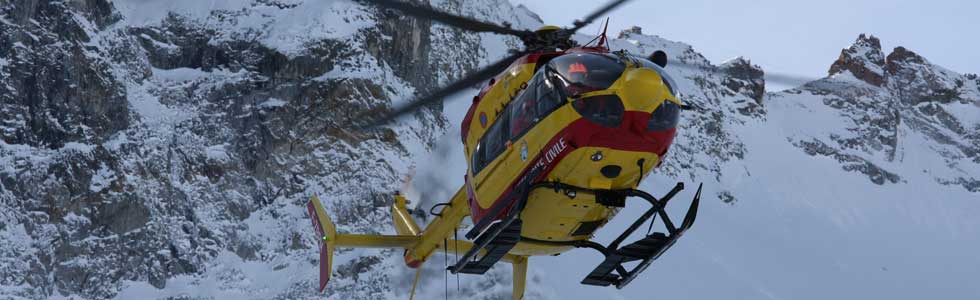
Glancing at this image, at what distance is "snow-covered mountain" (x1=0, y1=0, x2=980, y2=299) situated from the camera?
2482 inches

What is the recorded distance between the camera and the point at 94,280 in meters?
62.4

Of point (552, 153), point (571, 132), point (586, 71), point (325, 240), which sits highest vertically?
point (586, 71)

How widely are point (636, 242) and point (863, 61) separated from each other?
376 ft

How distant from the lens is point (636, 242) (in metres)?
13.0

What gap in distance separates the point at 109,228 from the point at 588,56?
58.1 m

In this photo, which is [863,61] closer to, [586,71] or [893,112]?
[893,112]

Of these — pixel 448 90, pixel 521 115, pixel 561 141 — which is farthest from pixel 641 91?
pixel 448 90

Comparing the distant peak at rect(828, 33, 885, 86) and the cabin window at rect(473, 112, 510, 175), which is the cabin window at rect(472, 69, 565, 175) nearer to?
the cabin window at rect(473, 112, 510, 175)

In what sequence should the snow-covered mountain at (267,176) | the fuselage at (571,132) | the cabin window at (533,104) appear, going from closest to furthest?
the fuselage at (571,132)
the cabin window at (533,104)
the snow-covered mountain at (267,176)

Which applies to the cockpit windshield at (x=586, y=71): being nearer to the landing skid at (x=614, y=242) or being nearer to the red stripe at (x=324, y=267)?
the landing skid at (x=614, y=242)

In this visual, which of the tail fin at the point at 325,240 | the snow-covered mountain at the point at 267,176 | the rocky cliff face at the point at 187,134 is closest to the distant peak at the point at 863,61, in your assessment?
the snow-covered mountain at the point at 267,176

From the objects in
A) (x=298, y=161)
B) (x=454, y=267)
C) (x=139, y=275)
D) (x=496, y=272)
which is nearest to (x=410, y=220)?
(x=454, y=267)

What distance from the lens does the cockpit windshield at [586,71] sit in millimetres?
11484

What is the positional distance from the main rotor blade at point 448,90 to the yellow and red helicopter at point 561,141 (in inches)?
0.6
